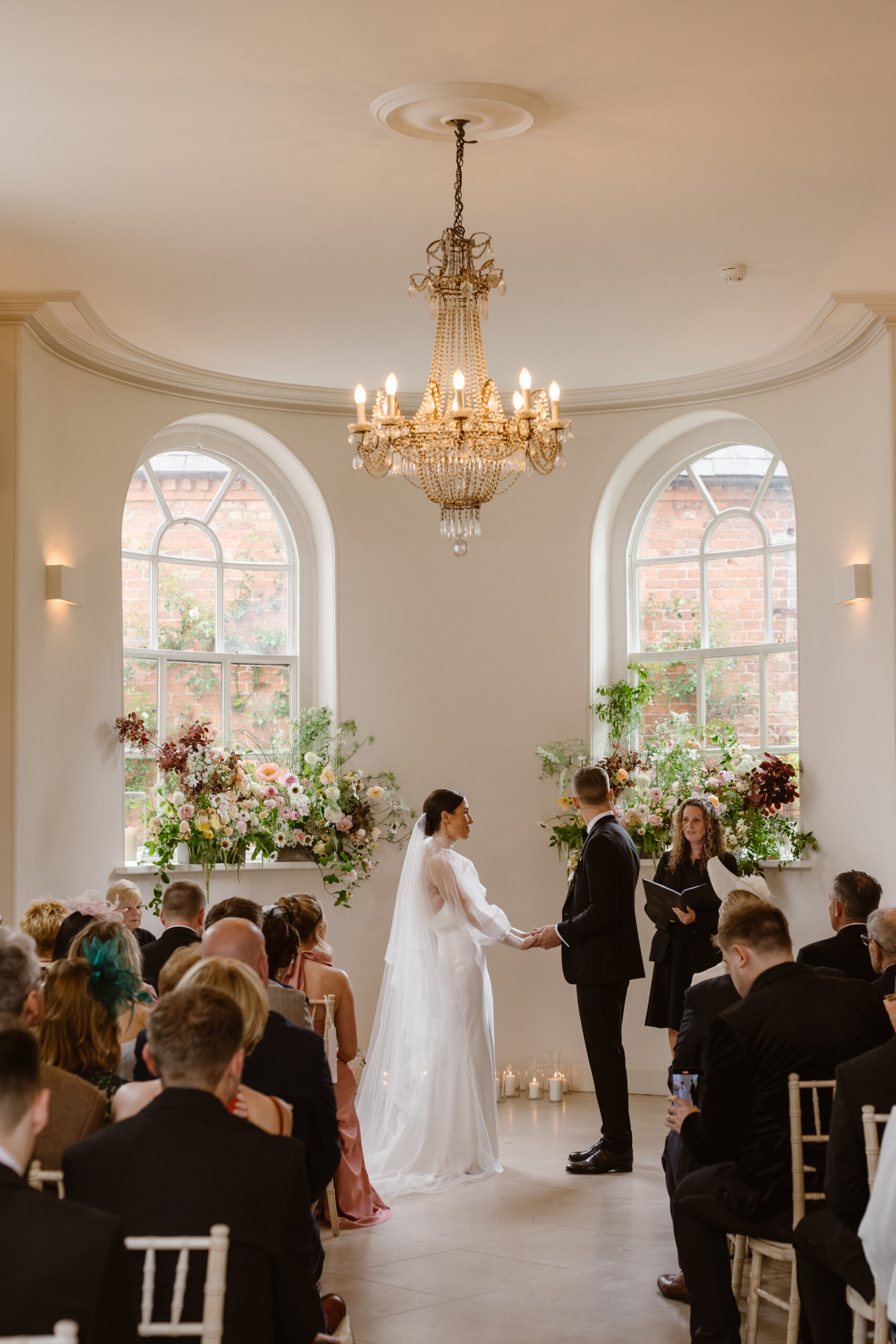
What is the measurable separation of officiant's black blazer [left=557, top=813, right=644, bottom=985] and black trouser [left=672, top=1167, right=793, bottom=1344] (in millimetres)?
2493

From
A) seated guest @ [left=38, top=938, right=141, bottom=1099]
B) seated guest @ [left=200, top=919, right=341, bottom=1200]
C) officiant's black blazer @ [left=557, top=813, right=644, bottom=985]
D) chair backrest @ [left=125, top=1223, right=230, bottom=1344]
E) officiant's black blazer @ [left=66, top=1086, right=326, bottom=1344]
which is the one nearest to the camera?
chair backrest @ [left=125, top=1223, right=230, bottom=1344]

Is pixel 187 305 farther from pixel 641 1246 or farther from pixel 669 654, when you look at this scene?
pixel 641 1246

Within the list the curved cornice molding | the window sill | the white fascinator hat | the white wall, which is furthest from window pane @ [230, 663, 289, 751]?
the white fascinator hat

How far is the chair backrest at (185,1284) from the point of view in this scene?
2051mm

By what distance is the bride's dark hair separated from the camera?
6484 mm

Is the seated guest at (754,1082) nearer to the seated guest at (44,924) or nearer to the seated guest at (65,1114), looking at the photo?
the seated guest at (65,1114)

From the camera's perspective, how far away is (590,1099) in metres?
7.70

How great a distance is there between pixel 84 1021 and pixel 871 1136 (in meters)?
1.78

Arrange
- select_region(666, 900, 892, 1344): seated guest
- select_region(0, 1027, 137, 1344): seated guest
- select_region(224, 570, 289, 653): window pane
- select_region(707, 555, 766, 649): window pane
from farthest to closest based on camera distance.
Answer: select_region(224, 570, 289, 653): window pane → select_region(707, 555, 766, 649): window pane → select_region(666, 900, 892, 1344): seated guest → select_region(0, 1027, 137, 1344): seated guest

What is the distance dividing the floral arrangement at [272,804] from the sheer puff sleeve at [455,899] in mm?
1391

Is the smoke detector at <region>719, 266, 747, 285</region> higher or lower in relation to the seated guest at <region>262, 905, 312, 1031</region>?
higher

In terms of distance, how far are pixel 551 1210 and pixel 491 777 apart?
318 cm

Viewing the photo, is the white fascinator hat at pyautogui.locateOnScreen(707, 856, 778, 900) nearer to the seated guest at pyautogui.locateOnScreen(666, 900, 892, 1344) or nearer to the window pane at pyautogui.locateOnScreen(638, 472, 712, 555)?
the seated guest at pyautogui.locateOnScreen(666, 900, 892, 1344)

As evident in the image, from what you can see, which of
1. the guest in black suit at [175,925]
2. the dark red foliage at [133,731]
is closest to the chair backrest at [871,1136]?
the guest in black suit at [175,925]
